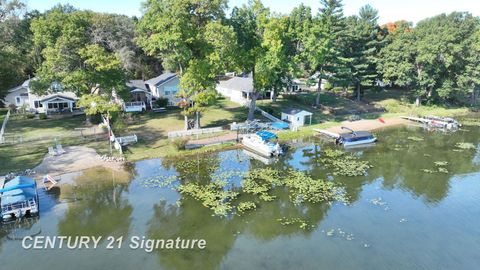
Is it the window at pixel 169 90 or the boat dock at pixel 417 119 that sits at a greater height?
the window at pixel 169 90

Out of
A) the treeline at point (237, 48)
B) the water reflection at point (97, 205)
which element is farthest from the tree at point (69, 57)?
the water reflection at point (97, 205)

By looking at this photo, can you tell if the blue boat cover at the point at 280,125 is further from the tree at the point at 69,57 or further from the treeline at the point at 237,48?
the tree at the point at 69,57

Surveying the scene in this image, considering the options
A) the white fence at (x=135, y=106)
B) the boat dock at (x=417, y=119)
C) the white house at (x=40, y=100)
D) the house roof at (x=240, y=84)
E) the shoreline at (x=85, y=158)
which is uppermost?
the house roof at (x=240, y=84)

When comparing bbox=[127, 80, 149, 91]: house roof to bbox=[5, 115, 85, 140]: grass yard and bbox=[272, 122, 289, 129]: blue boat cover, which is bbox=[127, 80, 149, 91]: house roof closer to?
bbox=[5, 115, 85, 140]: grass yard

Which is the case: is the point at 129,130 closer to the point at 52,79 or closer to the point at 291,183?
the point at 52,79

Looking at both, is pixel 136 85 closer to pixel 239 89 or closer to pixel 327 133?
pixel 239 89

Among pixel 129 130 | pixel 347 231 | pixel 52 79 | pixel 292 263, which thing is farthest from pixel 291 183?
pixel 52 79
